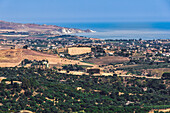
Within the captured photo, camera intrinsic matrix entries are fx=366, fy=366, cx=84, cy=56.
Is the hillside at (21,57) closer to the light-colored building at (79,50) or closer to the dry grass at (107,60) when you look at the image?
the dry grass at (107,60)

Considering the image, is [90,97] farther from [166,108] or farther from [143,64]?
[143,64]

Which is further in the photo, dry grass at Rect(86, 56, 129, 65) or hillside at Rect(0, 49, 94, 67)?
dry grass at Rect(86, 56, 129, 65)

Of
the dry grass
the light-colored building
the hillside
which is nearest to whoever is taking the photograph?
the hillside

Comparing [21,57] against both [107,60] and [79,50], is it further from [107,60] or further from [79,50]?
[79,50]

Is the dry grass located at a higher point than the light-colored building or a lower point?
lower

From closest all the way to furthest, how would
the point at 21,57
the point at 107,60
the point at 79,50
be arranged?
the point at 21,57, the point at 107,60, the point at 79,50

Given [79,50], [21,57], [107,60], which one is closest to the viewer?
[21,57]

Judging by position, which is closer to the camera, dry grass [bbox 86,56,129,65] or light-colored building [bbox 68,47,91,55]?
dry grass [bbox 86,56,129,65]

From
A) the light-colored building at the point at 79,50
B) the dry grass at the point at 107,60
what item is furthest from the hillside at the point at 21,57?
the light-colored building at the point at 79,50

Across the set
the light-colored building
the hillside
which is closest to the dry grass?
the hillside

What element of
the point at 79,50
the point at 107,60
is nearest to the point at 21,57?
the point at 107,60

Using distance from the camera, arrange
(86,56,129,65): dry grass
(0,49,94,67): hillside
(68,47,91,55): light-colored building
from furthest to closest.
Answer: (68,47,91,55): light-colored building < (86,56,129,65): dry grass < (0,49,94,67): hillside

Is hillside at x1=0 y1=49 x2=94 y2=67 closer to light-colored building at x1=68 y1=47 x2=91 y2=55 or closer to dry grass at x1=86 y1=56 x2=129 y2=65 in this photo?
dry grass at x1=86 y1=56 x2=129 y2=65
